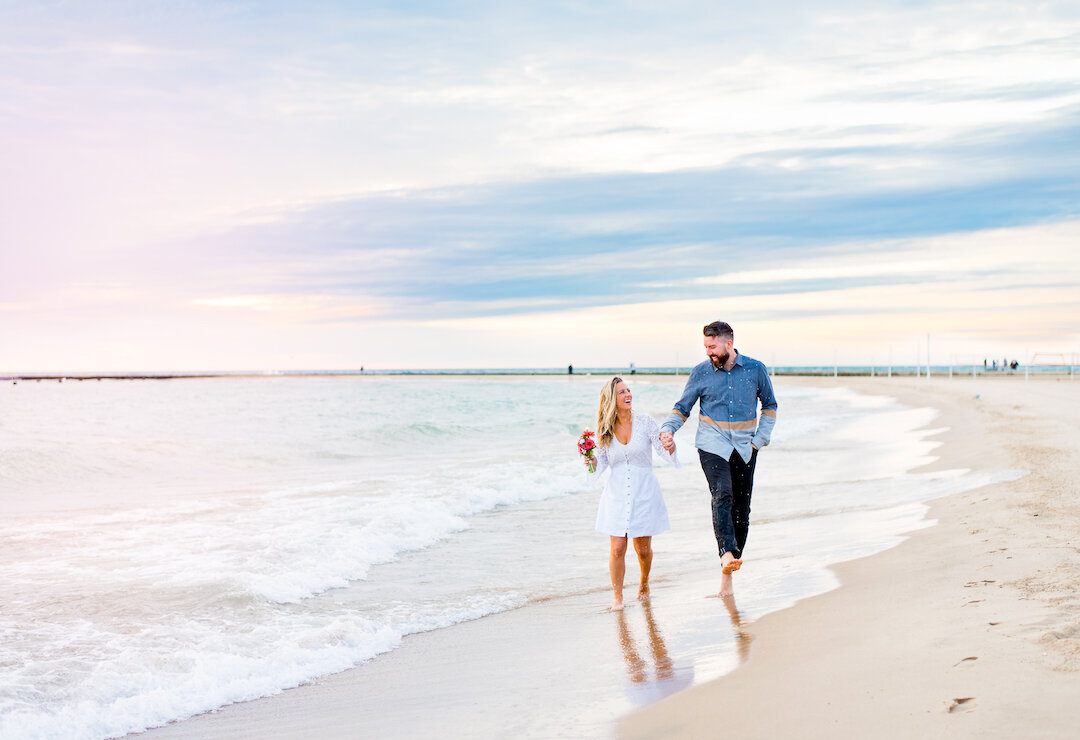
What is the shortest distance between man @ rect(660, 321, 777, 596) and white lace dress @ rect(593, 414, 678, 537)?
0.99 ft

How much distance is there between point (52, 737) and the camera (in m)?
4.89

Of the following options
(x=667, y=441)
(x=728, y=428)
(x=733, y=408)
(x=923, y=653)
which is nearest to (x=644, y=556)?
(x=667, y=441)

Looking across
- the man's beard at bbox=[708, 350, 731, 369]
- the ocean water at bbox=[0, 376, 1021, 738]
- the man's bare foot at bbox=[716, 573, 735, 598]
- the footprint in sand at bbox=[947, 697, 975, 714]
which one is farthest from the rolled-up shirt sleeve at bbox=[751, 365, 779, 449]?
the footprint in sand at bbox=[947, 697, 975, 714]

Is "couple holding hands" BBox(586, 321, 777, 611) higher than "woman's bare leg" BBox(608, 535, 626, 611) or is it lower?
higher

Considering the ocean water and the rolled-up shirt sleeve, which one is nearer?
the ocean water

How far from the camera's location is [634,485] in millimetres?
7250

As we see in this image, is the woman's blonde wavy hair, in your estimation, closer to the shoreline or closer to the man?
the man

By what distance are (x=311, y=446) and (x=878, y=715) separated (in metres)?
23.0

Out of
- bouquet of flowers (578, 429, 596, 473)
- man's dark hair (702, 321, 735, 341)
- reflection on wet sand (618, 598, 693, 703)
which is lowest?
reflection on wet sand (618, 598, 693, 703)

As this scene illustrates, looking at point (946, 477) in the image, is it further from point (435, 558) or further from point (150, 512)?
point (150, 512)

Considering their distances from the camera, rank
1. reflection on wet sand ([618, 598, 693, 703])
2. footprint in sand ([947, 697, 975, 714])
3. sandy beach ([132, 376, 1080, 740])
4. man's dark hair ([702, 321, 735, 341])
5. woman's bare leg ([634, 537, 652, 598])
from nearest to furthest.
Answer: footprint in sand ([947, 697, 975, 714]) < sandy beach ([132, 376, 1080, 740]) < reflection on wet sand ([618, 598, 693, 703]) < man's dark hair ([702, 321, 735, 341]) < woman's bare leg ([634, 537, 652, 598])

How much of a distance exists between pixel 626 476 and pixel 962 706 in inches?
148

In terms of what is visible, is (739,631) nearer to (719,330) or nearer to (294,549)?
(719,330)

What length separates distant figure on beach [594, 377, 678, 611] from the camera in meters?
7.21
